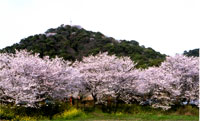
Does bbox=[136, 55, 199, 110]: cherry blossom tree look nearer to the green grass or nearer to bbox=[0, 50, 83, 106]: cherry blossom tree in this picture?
the green grass

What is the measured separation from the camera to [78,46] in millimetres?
48125

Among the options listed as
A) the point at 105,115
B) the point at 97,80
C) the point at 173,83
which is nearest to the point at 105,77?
the point at 97,80

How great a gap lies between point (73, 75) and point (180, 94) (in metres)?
9.50

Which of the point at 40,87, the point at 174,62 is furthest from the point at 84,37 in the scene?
the point at 40,87

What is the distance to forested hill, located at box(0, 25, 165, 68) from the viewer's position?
42125 mm

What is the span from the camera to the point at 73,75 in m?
17.2

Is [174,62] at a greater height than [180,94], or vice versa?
[174,62]

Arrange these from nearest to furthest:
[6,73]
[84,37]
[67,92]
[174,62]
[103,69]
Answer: [6,73] < [67,92] < [103,69] < [174,62] < [84,37]

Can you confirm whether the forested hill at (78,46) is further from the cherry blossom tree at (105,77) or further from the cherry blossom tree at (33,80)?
the cherry blossom tree at (33,80)

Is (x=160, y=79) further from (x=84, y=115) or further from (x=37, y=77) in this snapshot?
(x=37, y=77)

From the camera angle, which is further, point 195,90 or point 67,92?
point 195,90

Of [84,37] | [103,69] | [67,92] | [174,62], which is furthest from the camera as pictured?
[84,37]

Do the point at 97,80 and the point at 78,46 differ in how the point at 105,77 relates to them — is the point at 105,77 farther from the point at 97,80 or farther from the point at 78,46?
the point at 78,46

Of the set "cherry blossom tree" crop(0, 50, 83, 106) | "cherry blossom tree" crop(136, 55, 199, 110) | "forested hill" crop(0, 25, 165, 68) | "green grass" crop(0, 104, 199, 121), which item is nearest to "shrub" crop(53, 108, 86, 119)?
"green grass" crop(0, 104, 199, 121)
